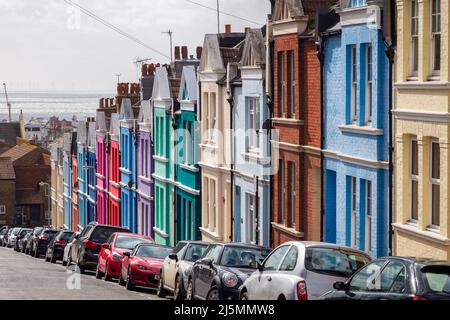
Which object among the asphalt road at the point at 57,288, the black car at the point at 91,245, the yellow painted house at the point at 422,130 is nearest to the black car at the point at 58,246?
the black car at the point at 91,245

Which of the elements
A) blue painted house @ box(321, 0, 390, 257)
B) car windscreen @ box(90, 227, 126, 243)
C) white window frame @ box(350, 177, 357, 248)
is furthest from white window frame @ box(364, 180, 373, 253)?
car windscreen @ box(90, 227, 126, 243)

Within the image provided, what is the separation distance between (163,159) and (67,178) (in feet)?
115

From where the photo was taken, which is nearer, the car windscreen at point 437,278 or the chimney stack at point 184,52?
the car windscreen at point 437,278

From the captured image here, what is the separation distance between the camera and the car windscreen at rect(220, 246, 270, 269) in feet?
82.6

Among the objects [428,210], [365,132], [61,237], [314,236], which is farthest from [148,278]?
[61,237]

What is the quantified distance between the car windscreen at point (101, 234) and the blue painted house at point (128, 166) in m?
15.8

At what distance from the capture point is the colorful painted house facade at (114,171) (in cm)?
6469

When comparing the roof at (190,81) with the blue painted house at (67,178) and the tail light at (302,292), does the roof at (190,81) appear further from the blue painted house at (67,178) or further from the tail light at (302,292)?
the blue painted house at (67,178)

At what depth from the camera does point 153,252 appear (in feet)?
114

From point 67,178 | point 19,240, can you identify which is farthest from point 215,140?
point 67,178

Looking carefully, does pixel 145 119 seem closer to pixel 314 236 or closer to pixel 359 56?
pixel 314 236

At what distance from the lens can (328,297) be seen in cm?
1889
